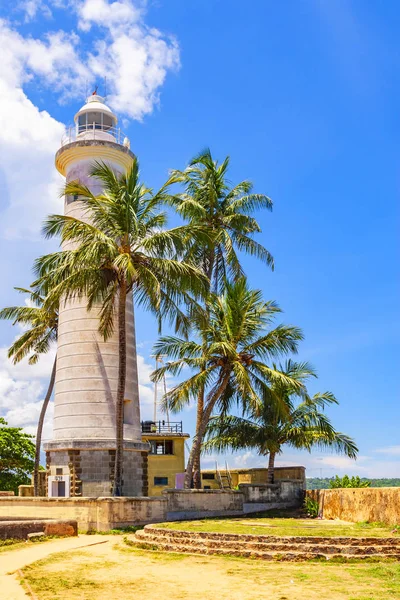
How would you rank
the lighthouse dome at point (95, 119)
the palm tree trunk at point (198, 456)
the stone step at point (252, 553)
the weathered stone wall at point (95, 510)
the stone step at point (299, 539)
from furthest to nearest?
1. the lighthouse dome at point (95, 119)
2. the palm tree trunk at point (198, 456)
3. the weathered stone wall at point (95, 510)
4. the stone step at point (299, 539)
5. the stone step at point (252, 553)

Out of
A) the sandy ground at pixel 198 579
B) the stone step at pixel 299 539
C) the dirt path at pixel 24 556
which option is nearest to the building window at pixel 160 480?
the dirt path at pixel 24 556

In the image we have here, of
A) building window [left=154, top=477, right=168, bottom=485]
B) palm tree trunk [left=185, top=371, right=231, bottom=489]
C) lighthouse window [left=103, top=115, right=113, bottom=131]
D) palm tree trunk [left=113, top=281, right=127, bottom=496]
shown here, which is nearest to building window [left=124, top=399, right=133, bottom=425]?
palm tree trunk [left=185, top=371, right=231, bottom=489]

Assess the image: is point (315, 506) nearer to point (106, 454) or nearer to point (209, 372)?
point (209, 372)

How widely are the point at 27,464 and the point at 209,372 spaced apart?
60.1 feet

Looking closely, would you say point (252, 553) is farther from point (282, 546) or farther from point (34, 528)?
point (34, 528)

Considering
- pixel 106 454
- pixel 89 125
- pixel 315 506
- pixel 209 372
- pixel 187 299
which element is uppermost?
pixel 89 125

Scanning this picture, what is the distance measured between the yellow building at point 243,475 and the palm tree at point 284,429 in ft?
4.88

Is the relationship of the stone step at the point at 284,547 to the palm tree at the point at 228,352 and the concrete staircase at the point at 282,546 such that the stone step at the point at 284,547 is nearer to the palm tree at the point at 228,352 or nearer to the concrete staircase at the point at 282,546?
the concrete staircase at the point at 282,546

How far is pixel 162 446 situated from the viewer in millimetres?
39906

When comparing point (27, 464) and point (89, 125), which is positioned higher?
point (89, 125)

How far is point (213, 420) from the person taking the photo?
29438mm

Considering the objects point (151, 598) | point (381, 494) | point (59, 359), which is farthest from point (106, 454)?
point (151, 598)

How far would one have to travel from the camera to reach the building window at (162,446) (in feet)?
130

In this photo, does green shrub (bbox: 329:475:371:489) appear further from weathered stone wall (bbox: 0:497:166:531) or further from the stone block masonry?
weathered stone wall (bbox: 0:497:166:531)
